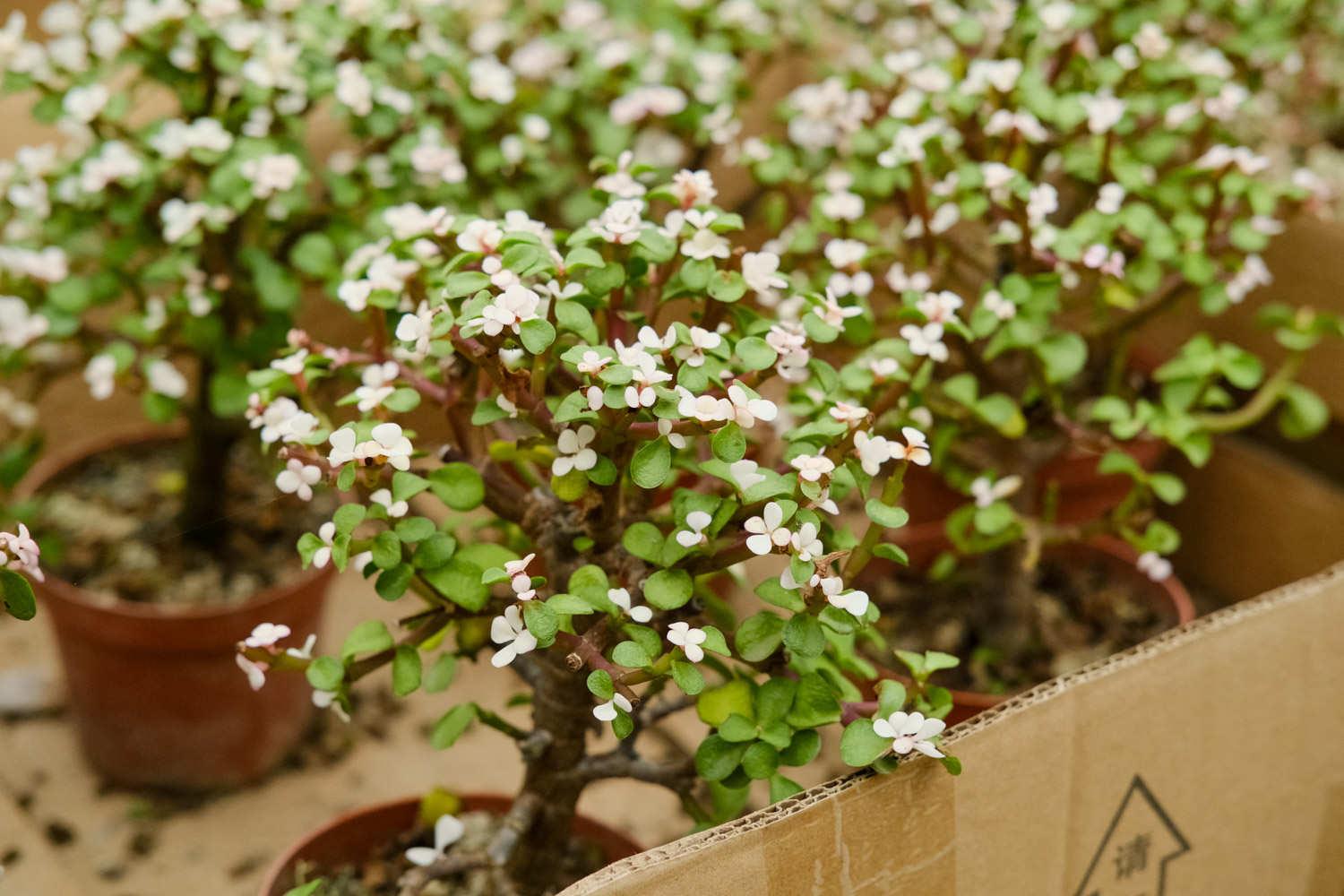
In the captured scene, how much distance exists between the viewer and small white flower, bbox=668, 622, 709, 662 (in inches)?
33.7

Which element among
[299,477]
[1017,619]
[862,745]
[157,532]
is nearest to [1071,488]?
[1017,619]

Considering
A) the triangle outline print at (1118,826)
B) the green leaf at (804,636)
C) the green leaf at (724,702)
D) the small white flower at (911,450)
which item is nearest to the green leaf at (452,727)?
the green leaf at (724,702)

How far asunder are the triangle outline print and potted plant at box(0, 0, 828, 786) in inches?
31.7

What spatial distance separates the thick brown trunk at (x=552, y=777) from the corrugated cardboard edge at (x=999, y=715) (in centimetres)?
19

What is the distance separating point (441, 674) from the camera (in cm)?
105

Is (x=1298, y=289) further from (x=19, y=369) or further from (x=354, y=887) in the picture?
(x=19, y=369)

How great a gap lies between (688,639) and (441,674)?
0.29 meters

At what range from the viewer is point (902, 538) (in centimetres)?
158

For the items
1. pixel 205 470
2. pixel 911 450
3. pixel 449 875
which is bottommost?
pixel 205 470

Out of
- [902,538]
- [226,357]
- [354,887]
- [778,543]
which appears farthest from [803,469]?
[226,357]

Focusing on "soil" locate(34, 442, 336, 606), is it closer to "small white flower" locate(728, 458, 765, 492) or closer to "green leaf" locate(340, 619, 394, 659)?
"green leaf" locate(340, 619, 394, 659)

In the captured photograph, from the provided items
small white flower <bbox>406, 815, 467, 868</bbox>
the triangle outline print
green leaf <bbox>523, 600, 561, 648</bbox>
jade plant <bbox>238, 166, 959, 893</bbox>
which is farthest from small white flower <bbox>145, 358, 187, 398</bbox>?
the triangle outline print

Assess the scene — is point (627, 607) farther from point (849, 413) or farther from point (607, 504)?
point (849, 413)

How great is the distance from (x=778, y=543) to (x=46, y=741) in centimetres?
126
